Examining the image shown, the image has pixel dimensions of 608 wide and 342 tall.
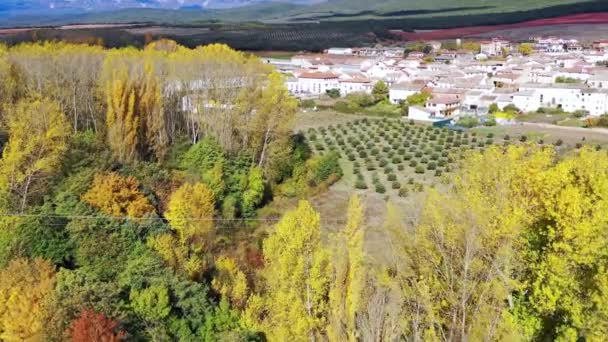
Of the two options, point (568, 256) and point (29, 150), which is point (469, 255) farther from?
point (29, 150)

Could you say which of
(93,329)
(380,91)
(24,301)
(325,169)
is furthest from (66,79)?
(380,91)

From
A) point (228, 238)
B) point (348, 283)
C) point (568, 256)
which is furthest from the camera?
point (228, 238)

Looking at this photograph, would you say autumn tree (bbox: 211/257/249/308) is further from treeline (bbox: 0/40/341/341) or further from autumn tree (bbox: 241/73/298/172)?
autumn tree (bbox: 241/73/298/172)

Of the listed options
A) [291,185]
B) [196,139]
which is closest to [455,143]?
[291,185]

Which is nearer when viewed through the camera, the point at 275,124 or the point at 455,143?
the point at 275,124

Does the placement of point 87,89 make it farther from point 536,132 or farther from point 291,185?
point 536,132
